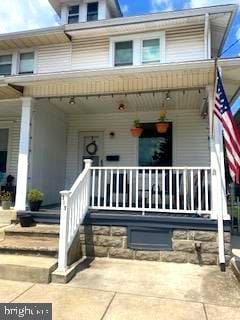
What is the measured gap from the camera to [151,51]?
7938mm

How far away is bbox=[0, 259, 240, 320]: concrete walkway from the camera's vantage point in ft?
9.73

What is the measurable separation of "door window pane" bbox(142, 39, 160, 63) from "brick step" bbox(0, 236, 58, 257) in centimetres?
550

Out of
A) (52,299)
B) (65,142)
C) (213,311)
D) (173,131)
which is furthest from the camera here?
(65,142)

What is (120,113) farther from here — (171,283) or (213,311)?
(213,311)

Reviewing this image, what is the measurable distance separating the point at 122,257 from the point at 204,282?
1.55 m

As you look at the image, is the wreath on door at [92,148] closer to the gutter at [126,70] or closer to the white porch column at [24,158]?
the white porch column at [24,158]

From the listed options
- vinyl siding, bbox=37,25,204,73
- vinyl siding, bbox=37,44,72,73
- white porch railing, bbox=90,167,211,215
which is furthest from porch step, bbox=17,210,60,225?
vinyl siding, bbox=37,44,72,73

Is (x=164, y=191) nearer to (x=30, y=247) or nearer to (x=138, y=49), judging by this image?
(x=30, y=247)

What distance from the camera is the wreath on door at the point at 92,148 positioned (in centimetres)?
823

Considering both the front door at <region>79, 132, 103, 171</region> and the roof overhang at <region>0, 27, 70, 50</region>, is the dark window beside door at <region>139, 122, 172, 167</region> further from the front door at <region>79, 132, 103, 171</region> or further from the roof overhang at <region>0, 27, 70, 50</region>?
the roof overhang at <region>0, 27, 70, 50</region>

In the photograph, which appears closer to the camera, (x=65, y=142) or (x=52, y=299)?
(x=52, y=299)

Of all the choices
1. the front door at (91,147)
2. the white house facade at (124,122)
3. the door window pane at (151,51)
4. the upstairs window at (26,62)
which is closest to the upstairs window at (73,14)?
the white house facade at (124,122)

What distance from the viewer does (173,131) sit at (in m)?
7.72

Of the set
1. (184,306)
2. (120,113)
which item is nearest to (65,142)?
(120,113)
